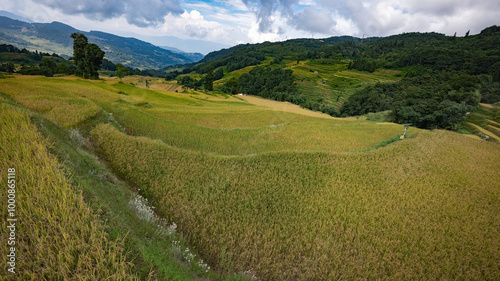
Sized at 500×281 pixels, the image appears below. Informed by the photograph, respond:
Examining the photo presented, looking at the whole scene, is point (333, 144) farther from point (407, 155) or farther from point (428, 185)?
point (428, 185)

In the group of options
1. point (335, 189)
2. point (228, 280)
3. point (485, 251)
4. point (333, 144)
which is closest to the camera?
point (228, 280)

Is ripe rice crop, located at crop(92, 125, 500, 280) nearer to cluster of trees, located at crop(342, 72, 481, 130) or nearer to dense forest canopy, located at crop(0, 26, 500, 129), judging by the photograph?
cluster of trees, located at crop(342, 72, 481, 130)

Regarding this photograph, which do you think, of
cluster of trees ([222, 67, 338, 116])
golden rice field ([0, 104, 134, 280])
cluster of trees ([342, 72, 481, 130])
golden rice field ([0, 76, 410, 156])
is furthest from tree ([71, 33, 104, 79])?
cluster of trees ([342, 72, 481, 130])

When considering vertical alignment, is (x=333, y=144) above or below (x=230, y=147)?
above

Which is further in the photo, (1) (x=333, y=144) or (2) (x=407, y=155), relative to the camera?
(1) (x=333, y=144)

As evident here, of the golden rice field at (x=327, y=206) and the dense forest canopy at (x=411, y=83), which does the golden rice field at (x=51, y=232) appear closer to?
the golden rice field at (x=327, y=206)

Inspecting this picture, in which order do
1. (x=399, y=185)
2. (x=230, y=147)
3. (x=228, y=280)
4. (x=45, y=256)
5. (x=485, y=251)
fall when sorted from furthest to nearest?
(x=230, y=147) → (x=399, y=185) → (x=485, y=251) → (x=228, y=280) → (x=45, y=256)

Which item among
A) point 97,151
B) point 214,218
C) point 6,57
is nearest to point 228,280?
point 214,218
